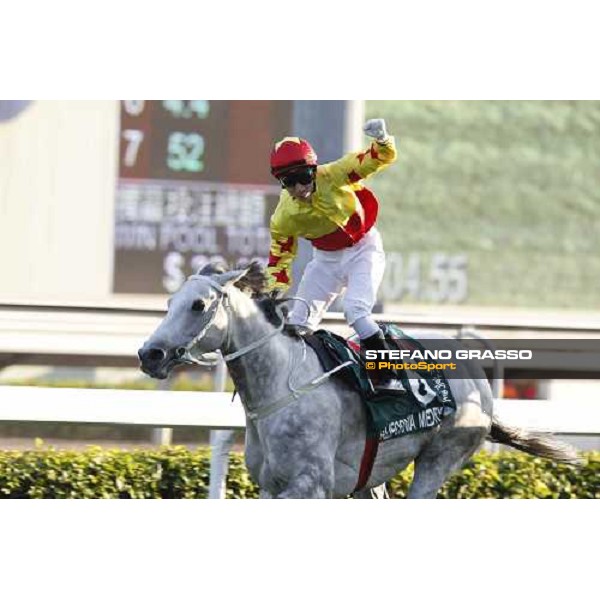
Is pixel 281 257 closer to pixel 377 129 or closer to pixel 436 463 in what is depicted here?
pixel 377 129

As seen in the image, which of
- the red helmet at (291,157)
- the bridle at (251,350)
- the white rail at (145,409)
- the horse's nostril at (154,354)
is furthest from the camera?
the white rail at (145,409)

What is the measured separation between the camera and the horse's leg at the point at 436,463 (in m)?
5.52

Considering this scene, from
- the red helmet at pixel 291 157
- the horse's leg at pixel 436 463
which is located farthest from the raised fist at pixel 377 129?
the horse's leg at pixel 436 463

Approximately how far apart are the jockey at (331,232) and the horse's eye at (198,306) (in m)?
0.41

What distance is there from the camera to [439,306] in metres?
6.35

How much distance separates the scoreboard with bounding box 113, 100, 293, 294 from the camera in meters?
6.97

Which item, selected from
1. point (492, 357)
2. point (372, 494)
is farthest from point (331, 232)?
point (372, 494)

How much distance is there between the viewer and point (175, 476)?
630cm

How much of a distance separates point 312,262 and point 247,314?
51 cm

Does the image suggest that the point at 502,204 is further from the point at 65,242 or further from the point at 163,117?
the point at 163,117

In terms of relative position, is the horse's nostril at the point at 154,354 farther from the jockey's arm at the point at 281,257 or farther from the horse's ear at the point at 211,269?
the jockey's arm at the point at 281,257

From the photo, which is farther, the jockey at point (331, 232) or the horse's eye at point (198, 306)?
the jockey at point (331, 232)

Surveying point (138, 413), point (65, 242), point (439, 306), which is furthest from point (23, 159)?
point (439, 306)

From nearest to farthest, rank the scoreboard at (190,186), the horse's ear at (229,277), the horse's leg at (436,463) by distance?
the horse's ear at (229,277)
the horse's leg at (436,463)
the scoreboard at (190,186)
